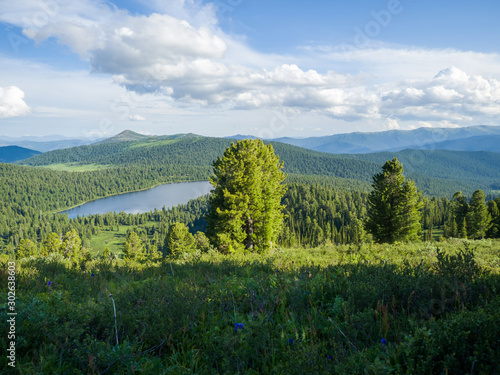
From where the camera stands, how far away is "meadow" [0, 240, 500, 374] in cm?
228

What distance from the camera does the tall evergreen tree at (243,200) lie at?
70.4ft

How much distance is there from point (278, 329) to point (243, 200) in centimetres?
1844

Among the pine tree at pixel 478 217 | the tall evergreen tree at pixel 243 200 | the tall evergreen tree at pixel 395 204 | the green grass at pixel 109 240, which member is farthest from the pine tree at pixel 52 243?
the green grass at pixel 109 240

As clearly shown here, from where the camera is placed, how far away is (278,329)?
3490 millimetres

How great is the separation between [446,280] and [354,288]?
1276 millimetres

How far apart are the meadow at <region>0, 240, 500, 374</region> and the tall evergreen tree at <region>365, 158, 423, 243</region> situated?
28.5 m

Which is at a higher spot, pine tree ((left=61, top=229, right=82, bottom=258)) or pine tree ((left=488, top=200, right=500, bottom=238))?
pine tree ((left=488, top=200, right=500, bottom=238))

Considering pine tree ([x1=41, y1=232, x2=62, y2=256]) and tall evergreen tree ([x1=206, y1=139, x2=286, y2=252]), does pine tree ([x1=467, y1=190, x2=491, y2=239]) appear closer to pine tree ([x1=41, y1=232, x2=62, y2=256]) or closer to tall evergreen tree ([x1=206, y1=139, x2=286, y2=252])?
tall evergreen tree ([x1=206, y1=139, x2=286, y2=252])

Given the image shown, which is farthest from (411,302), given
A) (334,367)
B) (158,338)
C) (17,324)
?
(17,324)

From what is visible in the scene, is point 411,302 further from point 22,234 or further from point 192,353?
point 22,234

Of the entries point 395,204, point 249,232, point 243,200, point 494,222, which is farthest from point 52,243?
point 494,222

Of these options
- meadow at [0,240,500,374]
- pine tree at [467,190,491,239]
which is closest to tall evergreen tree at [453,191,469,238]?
pine tree at [467,190,491,239]

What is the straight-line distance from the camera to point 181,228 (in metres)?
53.0

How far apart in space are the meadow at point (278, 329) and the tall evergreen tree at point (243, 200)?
1609 cm
